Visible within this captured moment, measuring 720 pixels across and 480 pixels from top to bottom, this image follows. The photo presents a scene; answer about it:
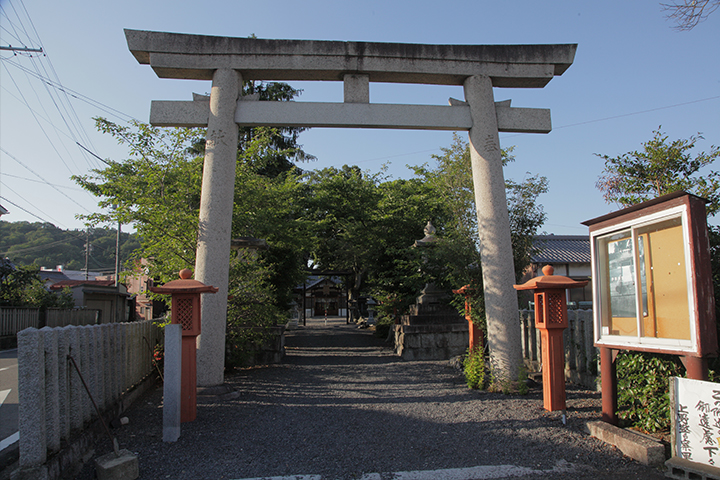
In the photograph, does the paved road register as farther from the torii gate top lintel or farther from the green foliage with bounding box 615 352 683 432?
the green foliage with bounding box 615 352 683 432

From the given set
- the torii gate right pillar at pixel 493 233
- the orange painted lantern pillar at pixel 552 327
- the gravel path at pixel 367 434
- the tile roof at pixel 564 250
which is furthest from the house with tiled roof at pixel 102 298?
the orange painted lantern pillar at pixel 552 327

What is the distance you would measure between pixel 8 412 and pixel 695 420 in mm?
8223

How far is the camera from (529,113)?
7.15 m

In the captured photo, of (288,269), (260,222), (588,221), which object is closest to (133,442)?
(588,221)

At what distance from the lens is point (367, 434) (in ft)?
15.7

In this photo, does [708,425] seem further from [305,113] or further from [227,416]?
[305,113]

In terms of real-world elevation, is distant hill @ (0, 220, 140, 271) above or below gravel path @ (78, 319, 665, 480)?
above

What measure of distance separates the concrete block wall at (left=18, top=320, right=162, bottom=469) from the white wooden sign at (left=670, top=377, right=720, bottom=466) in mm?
5109

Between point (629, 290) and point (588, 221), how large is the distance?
92 centimetres

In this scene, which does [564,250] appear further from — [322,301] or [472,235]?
[322,301]

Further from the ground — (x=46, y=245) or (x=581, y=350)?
(x=46, y=245)

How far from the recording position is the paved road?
370 cm

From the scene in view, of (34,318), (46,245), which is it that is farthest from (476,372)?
(46,245)

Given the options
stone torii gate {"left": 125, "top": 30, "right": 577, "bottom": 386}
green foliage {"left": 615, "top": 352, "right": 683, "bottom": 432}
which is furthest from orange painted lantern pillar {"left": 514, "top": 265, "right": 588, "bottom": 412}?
stone torii gate {"left": 125, "top": 30, "right": 577, "bottom": 386}
